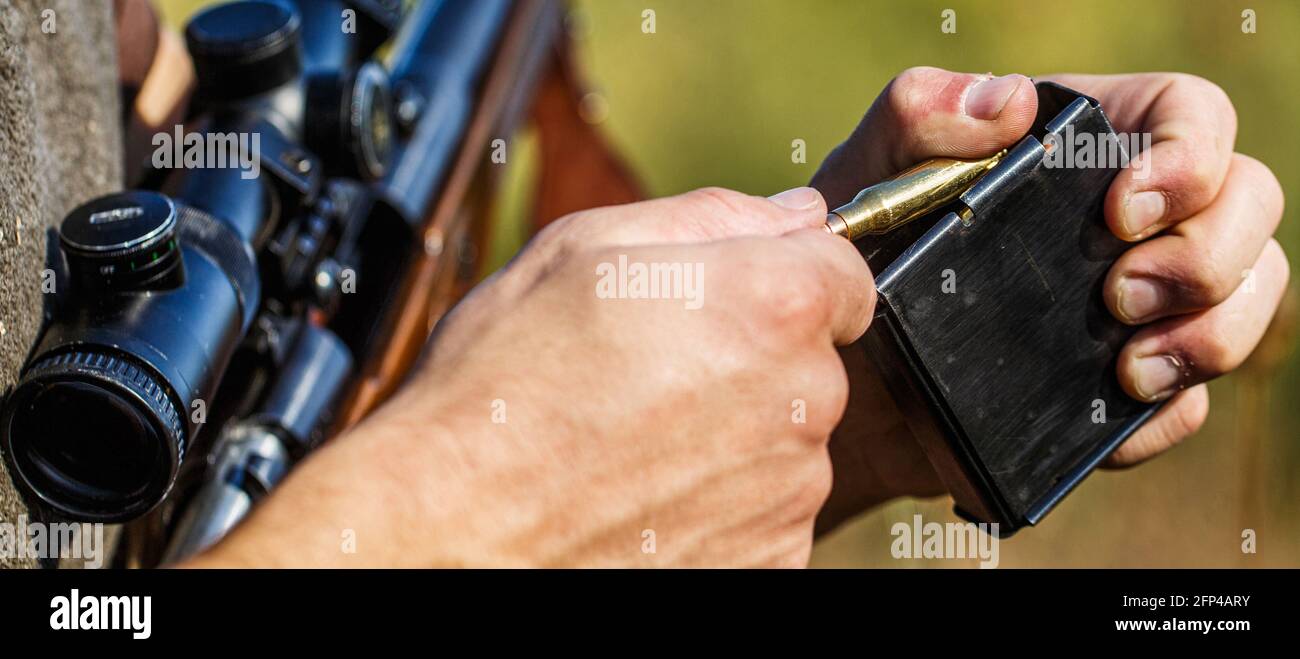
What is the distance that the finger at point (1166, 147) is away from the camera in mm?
1276

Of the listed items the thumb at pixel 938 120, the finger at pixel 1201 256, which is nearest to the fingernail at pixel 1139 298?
the finger at pixel 1201 256

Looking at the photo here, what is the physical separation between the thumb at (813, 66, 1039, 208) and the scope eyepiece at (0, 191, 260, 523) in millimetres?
735

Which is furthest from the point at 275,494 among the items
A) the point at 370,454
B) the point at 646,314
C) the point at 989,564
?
the point at 989,564

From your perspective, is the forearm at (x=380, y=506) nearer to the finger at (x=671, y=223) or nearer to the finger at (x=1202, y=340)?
the finger at (x=671, y=223)

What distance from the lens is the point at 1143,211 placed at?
1282 mm

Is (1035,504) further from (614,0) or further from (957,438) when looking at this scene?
(614,0)

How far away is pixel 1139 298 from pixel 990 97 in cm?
29

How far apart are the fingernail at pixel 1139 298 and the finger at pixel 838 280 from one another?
41 cm

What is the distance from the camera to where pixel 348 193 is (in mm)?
1835

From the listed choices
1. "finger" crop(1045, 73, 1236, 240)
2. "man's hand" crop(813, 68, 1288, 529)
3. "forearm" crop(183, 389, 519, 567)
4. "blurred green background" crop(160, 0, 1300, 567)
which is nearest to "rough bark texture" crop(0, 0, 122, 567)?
"forearm" crop(183, 389, 519, 567)

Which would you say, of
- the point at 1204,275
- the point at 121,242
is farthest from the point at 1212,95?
the point at 121,242

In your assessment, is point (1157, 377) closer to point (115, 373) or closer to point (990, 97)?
point (990, 97)

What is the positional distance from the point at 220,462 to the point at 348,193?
512mm
